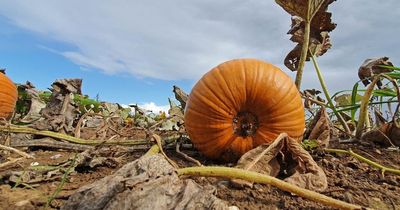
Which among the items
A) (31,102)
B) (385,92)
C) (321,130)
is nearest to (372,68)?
(385,92)

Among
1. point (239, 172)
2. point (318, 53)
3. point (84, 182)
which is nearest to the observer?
point (239, 172)

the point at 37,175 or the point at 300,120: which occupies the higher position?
the point at 300,120

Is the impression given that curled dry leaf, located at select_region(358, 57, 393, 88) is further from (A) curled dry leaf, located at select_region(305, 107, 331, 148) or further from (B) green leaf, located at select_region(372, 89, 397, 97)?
(A) curled dry leaf, located at select_region(305, 107, 331, 148)

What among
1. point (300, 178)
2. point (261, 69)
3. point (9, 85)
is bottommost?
point (300, 178)

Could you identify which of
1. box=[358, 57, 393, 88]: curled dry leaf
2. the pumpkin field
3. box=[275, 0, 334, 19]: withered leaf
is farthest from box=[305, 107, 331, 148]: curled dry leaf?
box=[358, 57, 393, 88]: curled dry leaf

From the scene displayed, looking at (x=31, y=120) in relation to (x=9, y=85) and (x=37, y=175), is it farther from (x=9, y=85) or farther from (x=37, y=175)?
(x=37, y=175)

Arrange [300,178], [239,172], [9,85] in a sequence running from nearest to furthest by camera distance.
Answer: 1. [239,172]
2. [300,178]
3. [9,85]

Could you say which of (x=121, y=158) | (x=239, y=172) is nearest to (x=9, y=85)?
(x=121, y=158)
